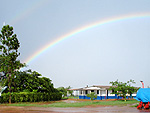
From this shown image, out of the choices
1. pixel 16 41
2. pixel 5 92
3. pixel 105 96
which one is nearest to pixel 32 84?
pixel 5 92

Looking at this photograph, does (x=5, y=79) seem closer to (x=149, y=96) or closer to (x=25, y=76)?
(x=25, y=76)

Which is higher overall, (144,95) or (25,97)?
(144,95)

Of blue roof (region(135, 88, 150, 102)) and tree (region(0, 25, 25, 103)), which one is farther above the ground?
tree (region(0, 25, 25, 103))

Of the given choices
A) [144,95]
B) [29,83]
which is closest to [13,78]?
[29,83]

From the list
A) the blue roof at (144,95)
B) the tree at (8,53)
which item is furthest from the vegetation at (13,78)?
the blue roof at (144,95)

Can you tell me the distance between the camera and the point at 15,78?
4097 cm

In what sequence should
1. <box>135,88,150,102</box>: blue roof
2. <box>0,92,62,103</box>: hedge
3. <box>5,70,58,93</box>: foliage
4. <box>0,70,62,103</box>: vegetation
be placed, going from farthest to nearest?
<box>5,70,58,93</box>: foliage → <box>0,70,62,103</box>: vegetation → <box>0,92,62,103</box>: hedge → <box>135,88,150,102</box>: blue roof

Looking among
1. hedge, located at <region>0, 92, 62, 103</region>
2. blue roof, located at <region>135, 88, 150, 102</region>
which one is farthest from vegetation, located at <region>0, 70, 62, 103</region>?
blue roof, located at <region>135, 88, 150, 102</region>

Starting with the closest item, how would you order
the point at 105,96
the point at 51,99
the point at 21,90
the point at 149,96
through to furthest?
the point at 149,96, the point at 21,90, the point at 51,99, the point at 105,96

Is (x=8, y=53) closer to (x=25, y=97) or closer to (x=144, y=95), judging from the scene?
(x=25, y=97)

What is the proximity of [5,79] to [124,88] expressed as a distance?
2196cm

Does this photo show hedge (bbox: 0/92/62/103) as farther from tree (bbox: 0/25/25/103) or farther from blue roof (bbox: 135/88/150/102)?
blue roof (bbox: 135/88/150/102)

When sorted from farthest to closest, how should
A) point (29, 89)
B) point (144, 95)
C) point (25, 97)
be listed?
1. point (29, 89)
2. point (25, 97)
3. point (144, 95)

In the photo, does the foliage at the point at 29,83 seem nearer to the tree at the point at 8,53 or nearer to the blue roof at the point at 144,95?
the tree at the point at 8,53
